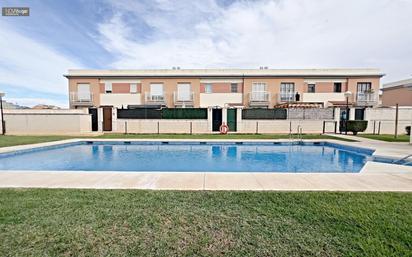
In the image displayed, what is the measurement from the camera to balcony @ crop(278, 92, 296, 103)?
25.9 meters

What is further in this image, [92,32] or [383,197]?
[92,32]

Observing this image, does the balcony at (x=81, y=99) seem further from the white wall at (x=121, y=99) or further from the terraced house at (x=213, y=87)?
the white wall at (x=121, y=99)

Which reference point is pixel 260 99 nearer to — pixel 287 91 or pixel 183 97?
pixel 287 91

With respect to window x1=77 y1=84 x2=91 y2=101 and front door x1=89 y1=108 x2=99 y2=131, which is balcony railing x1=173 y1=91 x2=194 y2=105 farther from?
window x1=77 y1=84 x2=91 y2=101

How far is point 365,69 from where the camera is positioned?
84.5 ft

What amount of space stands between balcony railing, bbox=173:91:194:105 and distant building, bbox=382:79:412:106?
27589 millimetres

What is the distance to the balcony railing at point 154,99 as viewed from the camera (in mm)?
26266

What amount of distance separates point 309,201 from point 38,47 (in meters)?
19.3

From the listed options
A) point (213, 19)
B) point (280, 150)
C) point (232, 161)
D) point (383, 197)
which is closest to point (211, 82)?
point (213, 19)

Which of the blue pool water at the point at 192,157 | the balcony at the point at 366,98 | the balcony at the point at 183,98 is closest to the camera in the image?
the blue pool water at the point at 192,157

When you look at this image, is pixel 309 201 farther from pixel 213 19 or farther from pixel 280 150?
pixel 213 19

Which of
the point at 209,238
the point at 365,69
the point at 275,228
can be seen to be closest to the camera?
the point at 209,238

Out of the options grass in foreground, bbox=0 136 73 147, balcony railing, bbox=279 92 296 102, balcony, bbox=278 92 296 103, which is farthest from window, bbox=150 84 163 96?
balcony railing, bbox=279 92 296 102

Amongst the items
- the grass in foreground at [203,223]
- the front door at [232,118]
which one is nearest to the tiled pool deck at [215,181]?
the grass in foreground at [203,223]
